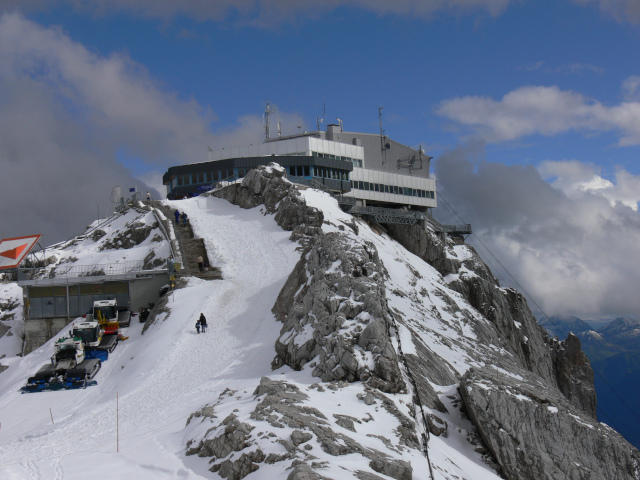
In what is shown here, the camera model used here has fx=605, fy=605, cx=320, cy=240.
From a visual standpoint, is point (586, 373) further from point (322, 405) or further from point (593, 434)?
point (322, 405)

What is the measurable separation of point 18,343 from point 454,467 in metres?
34.7

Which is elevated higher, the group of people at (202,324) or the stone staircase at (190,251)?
the stone staircase at (190,251)

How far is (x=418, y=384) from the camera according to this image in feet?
80.1

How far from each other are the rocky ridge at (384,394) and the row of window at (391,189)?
93.3 ft

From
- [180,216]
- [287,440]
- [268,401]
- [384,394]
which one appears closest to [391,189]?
[180,216]

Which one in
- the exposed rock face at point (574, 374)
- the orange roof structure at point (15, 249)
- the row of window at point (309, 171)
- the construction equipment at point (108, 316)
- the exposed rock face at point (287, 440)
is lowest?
the exposed rock face at point (574, 374)

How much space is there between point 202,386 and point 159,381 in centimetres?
303

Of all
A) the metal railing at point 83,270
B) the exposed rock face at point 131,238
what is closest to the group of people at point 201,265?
the metal railing at point 83,270

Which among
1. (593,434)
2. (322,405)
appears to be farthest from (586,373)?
(322,405)

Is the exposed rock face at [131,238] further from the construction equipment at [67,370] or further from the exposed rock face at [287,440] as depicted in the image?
the exposed rock face at [287,440]

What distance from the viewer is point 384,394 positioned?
71.8ft

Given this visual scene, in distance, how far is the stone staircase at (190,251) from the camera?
138 feet

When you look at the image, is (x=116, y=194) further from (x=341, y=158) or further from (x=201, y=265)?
(x=201, y=265)

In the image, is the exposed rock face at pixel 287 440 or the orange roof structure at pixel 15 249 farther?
the orange roof structure at pixel 15 249
